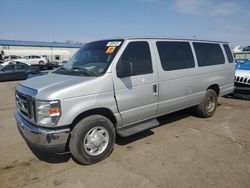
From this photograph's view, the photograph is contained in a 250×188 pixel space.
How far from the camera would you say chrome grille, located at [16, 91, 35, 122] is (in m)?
3.61

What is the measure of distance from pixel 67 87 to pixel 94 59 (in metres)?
1.05

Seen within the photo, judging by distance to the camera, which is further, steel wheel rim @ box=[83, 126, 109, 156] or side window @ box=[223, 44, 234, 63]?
side window @ box=[223, 44, 234, 63]

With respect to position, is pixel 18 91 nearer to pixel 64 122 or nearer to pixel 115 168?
pixel 64 122

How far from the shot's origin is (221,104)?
821 cm

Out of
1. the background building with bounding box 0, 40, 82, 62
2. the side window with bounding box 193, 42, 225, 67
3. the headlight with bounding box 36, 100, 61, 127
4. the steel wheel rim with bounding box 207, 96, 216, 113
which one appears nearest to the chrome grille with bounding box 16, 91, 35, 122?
the headlight with bounding box 36, 100, 61, 127

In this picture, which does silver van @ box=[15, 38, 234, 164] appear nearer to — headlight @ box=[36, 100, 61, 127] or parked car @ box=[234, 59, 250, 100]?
headlight @ box=[36, 100, 61, 127]

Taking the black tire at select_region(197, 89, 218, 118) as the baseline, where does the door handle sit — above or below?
above

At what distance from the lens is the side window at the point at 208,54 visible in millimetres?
5832

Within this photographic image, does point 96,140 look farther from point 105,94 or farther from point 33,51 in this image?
point 33,51

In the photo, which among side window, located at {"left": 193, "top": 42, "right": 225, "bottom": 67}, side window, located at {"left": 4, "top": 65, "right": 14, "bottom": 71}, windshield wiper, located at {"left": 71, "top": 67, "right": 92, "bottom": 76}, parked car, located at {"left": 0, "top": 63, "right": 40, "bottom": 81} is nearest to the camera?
windshield wiper, located at {"left": 71, "top": 67, "right": 92, "bottom": 76}

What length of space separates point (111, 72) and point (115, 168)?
1.58 meters

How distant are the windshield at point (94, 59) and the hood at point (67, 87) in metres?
0.20

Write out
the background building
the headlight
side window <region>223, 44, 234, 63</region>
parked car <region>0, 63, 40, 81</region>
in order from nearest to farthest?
the headlight
side window <region>223, 44, 234, 63</region>
parked car <region>0, 63, 40, 81</region>
the background building

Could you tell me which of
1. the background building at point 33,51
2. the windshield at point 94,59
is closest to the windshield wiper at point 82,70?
the windshield at point 94,59
